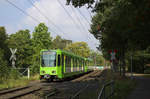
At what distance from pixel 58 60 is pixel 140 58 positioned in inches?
999

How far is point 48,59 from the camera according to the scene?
70.1 ft

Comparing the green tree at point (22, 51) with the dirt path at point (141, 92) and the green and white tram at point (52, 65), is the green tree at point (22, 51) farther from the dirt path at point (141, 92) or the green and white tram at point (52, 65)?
the dirt path at point (141, 92)

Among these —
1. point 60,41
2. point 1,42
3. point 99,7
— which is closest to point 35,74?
point 99,7

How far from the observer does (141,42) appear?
2.91 meters

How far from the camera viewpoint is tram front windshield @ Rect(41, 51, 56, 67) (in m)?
21.1

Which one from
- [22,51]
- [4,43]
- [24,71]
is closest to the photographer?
[24,71]

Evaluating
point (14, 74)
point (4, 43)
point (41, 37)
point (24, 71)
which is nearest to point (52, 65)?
point (14, 74)

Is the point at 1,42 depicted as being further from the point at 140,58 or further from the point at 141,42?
the point at 141,42

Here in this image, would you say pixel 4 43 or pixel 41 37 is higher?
pixel 41 37

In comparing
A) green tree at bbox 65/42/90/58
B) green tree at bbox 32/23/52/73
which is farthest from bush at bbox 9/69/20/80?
green tree at bbox 65/42/90/58

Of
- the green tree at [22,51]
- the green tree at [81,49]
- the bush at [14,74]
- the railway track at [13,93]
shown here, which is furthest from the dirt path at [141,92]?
the green tree at [81,49]

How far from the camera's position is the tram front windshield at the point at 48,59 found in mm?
21094

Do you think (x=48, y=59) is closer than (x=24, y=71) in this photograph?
Yes

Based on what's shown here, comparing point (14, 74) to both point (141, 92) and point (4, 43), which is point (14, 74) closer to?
point (141, 92)
